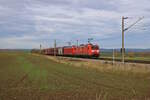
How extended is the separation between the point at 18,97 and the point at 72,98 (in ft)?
7.90

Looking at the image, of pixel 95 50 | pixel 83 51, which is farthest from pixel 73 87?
pixel 83 51

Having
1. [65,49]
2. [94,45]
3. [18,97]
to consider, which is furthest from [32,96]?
[65,49]

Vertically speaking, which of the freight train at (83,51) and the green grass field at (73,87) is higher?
the freight train at (83,51)

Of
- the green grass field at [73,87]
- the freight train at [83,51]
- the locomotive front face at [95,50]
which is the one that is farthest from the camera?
the freight train at [83,51]

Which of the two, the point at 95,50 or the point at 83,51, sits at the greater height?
the point at 95,50

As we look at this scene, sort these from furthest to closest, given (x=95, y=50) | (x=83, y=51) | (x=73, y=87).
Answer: (x=83, y=51) < (x=95, y=50) < (x=73, y=87)

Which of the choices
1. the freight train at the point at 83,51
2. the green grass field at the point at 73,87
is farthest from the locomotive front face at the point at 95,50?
the green grass field at the point at 73,87

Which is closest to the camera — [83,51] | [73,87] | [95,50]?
[73,87]

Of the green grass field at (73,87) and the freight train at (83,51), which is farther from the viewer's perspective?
the freight train at (83,51)

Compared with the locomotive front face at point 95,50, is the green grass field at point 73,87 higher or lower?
lower

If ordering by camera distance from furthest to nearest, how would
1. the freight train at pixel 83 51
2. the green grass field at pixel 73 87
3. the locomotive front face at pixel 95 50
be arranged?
the freight train at pixel 83 51 → the locomotive front face at pixel 95 50 → the green grass field at pixel 73 87

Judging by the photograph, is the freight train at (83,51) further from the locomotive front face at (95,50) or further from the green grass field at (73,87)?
the green grass field at (73,87)

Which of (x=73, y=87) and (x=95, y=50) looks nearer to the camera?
(x=73, y=87)

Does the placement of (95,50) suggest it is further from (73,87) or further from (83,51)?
(73,87)
